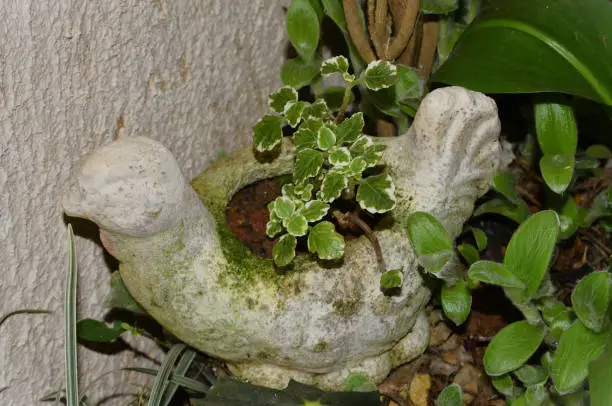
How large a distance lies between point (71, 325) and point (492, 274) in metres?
0.56

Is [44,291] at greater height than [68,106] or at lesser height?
lesser

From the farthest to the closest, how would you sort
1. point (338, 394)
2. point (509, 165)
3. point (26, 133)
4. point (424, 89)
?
point (509, 165)
point (424, 89)
point (338, 394)
point (26, 133)

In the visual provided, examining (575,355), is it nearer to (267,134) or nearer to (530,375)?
(530,375)

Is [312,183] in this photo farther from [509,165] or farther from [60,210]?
[509,165]

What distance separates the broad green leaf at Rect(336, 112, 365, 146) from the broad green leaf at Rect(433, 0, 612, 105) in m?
0.22

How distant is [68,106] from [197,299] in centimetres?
32

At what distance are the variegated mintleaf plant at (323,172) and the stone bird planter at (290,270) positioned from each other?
2.9 inches

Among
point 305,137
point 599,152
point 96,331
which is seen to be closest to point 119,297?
point 96,331

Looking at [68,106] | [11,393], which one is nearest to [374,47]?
[68,106]

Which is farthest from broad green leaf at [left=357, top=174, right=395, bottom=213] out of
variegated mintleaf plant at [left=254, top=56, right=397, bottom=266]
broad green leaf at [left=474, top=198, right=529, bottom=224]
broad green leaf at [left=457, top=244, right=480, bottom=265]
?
broad green leaf at [left=474, top=198, right=529, bottom=224]

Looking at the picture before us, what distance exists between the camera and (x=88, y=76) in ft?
3.80

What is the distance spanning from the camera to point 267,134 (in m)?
1.23

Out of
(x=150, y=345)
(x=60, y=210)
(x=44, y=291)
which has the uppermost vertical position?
(x=60, y=210)

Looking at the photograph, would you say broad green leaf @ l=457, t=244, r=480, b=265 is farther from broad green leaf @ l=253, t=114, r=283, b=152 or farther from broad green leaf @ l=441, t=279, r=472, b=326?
broad green leaf @ l=253, t=114, r=283, b=152
